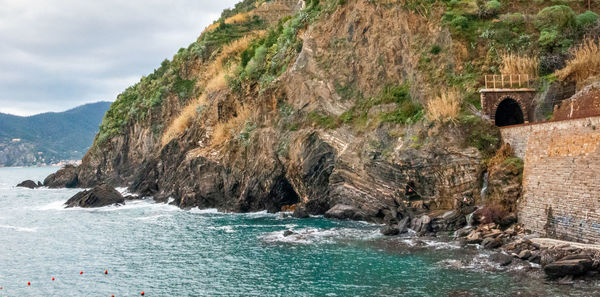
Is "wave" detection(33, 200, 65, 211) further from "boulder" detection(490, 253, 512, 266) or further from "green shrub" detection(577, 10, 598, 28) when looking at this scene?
"green shrub" detection(577, 10, 598, 28)

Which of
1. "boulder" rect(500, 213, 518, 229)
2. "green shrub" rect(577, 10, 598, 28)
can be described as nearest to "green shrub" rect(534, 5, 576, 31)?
"green shrub" rect(577, 10, 598, 28)

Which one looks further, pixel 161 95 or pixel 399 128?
pixel 161 95

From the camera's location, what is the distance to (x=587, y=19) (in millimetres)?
34250

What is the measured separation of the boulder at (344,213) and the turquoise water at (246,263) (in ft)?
3.43

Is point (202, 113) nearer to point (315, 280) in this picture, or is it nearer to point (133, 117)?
point (133, 117)

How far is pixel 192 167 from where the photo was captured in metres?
49.7

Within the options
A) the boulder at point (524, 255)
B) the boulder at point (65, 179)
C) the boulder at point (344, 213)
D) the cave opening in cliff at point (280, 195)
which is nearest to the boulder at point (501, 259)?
the boulder at point (524, 255)

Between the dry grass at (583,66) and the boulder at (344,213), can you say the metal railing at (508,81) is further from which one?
the boulder at (344,213)

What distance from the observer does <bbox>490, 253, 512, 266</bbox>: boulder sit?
69.5ft

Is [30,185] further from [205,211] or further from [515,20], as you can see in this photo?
[515,20]

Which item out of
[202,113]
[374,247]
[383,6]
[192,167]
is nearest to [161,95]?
[202,113]

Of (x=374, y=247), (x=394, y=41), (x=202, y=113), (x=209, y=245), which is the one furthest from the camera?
(x=202, y=113)

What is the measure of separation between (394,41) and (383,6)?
146 inches

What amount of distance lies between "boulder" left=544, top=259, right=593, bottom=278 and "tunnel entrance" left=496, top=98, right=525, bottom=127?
51.4 ft
